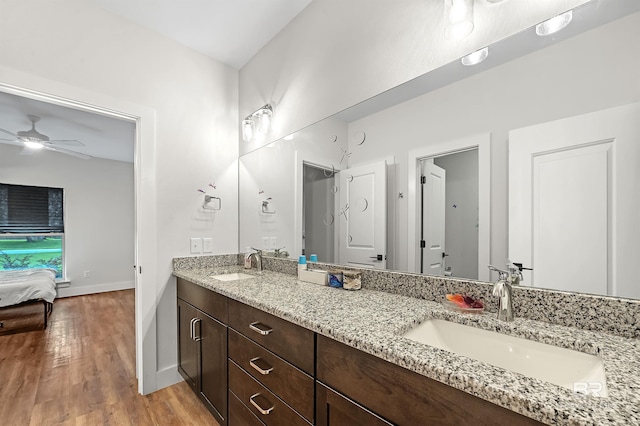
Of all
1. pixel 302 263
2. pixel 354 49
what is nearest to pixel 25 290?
pixel 302 263

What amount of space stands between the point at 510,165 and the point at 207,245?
223 cm

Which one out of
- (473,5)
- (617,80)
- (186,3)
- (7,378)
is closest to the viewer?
(617,80)

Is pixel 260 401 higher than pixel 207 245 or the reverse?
the reverse

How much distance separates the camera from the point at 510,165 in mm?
1051

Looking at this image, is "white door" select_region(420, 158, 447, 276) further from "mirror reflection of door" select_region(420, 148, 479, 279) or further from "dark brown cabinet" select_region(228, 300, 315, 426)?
"dark brown cabinet" select_region(228, 300, 315, 426)

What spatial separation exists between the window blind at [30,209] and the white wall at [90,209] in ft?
0.35

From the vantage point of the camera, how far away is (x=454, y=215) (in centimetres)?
122

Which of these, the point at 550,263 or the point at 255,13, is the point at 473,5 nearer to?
the point at 550,263

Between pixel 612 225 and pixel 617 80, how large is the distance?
439 millimetres

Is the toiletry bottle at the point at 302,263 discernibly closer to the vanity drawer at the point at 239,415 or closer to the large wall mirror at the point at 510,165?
the large wall mirror at the point at 510,165

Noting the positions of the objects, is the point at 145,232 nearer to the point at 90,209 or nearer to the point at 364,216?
the point at 364,216

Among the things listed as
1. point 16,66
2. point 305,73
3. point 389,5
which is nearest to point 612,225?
point 389,5

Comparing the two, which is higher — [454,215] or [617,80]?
[617,80]

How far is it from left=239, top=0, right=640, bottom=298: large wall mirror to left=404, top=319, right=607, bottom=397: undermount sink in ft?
0.82
